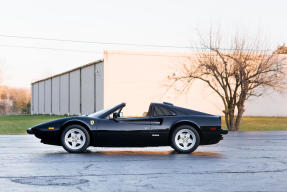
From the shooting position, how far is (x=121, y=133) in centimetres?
1106

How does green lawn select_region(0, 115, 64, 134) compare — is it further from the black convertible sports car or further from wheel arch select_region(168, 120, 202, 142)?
wheel arch select_region(168, 120, 202, 142)

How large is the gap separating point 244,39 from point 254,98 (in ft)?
72.0

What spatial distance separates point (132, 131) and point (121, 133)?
0.27 metres

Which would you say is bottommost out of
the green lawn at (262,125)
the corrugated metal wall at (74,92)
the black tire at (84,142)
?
the green lawn at (262,125)

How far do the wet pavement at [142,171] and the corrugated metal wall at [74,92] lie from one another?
30.4 metres

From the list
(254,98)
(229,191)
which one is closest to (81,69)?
(254,98)

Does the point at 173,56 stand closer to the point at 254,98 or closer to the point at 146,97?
the point at 146,97

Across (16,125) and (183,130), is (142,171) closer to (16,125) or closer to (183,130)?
(183,130)

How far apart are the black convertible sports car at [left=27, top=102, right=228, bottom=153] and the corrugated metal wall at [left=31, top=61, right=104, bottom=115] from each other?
98.0 ft

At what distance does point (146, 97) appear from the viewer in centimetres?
4194

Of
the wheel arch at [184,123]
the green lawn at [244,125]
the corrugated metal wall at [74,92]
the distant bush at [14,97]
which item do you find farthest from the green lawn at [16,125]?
the distant bush at [14,97]

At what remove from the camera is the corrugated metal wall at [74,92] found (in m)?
43.5

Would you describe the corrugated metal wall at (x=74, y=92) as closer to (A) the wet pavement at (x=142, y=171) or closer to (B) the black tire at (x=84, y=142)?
(B) the black tire at (x=84, y=142)

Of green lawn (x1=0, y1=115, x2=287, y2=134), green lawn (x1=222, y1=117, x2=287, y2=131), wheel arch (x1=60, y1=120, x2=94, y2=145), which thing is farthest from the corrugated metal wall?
wheel arch (x1=60, y1=120, x2=94, y2=145)
